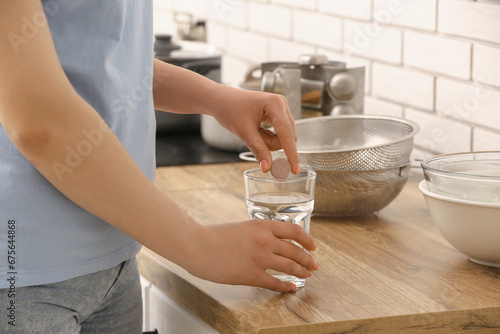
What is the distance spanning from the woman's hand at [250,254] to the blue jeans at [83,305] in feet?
0.49

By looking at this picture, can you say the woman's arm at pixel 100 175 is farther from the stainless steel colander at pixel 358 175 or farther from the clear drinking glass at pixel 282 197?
the stainless steel colander at pixel 358 175

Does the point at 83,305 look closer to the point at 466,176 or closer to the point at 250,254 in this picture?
the point at 250,254

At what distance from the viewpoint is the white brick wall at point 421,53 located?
130 centimetres


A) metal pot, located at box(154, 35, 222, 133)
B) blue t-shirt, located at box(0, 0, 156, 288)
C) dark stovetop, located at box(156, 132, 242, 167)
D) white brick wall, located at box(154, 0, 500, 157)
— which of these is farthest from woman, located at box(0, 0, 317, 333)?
metal pot, located at box(154, 35, 222, 133)

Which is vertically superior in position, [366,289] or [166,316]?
[366,289]

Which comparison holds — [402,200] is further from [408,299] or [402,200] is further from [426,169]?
[408,299]

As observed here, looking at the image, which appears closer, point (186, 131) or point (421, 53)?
point (421, 53)

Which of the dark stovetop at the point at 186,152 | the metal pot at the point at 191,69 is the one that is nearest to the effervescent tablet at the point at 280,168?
the dark stovetop at the point at 186,152

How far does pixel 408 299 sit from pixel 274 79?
0.76 m

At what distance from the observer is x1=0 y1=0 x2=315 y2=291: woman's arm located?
68 cm

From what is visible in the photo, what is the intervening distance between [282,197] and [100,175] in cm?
27

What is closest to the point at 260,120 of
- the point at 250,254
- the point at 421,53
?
the point at 250,254

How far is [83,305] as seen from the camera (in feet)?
2.82

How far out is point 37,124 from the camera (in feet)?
2.25
